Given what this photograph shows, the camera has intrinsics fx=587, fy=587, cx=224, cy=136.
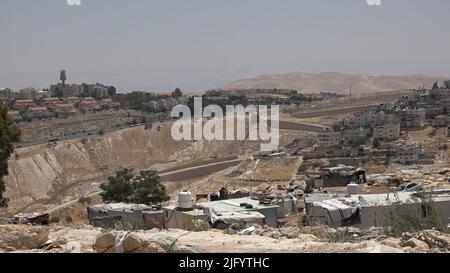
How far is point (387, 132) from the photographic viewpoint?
1817 inches

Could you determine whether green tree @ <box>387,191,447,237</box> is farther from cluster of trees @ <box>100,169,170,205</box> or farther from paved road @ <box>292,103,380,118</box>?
paved road @ <box>292,103,380,118</box>

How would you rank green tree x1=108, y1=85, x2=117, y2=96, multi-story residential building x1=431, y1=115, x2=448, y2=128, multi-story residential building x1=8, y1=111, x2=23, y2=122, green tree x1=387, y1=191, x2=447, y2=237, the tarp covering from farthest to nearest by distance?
green tree x1=108, y1=85, x2=117, y2=96 → multi-story residential building x1=8, y1=111, x2=23, y2=122 → multi-story residential building x1=431, y1=115, x2=448, y2=128 → the tarp covering → green tree x1=387, y1=191, x2=447, y2=237

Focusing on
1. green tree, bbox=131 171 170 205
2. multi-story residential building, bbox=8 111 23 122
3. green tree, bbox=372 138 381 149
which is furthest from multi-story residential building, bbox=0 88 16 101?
green tree, bbox=131 171 170 205

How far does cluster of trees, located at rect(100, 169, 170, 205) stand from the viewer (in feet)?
85.4

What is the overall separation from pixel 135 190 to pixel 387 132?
25929 millimetres

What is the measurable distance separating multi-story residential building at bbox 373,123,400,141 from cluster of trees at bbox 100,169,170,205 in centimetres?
2404

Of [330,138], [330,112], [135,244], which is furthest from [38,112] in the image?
[135,244]

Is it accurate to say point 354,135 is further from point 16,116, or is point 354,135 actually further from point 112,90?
point 112,90

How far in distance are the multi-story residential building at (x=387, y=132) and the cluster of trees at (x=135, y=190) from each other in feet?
78.9

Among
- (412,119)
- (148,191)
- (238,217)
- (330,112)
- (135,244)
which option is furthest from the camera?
(330,112)

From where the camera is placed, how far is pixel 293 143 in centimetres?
5266

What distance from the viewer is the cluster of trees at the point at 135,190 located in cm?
2602
